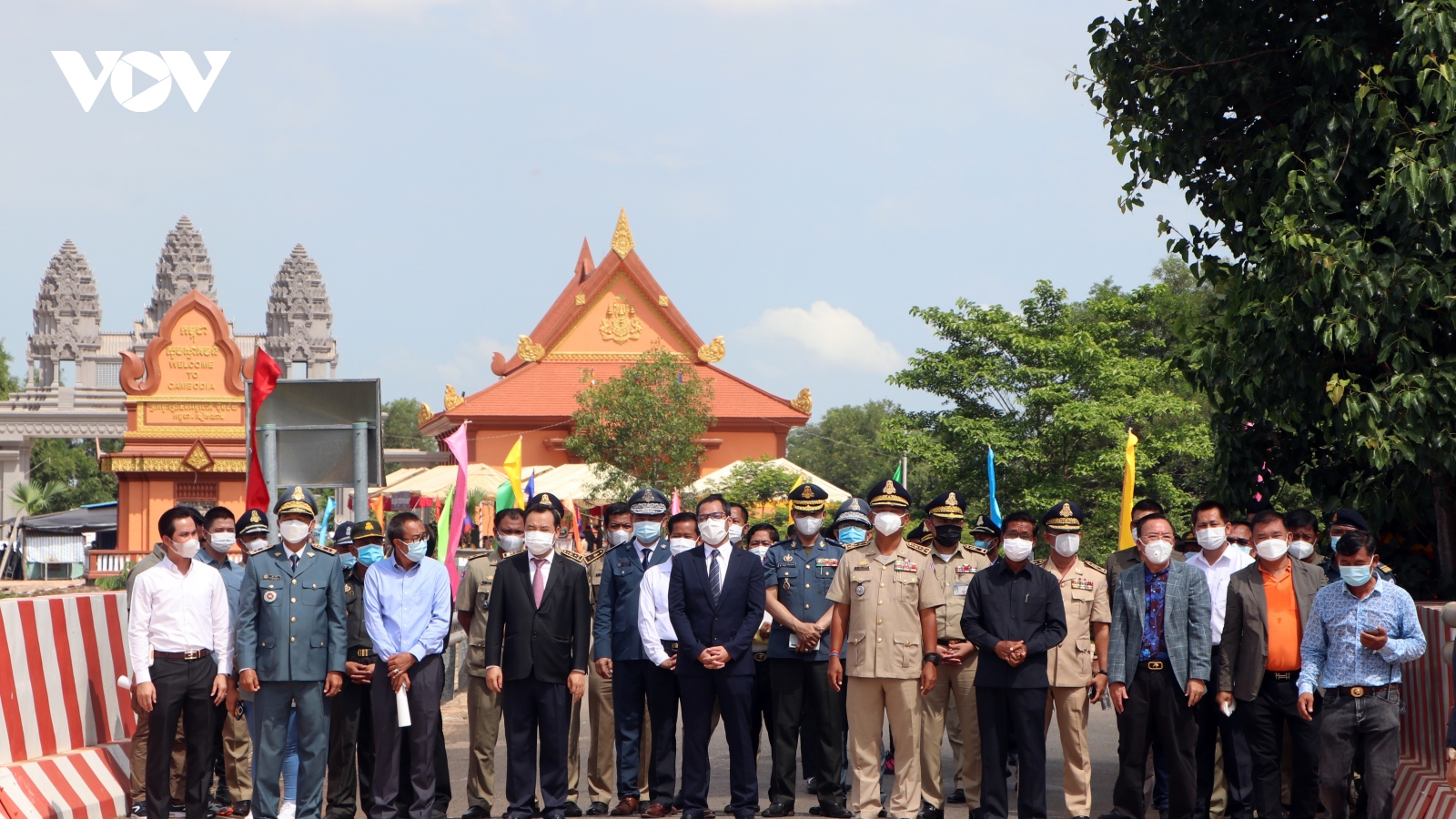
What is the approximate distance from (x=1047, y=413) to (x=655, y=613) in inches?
748

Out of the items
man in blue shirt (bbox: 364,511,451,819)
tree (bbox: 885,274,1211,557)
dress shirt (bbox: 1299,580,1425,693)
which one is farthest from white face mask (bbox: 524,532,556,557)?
tree (bbox: 885,274,1211,557)

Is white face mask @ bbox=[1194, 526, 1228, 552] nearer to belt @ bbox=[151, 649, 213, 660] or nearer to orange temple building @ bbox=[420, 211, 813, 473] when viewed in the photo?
belt @ bbox=[151, 649, 213, 660]

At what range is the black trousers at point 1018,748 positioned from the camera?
27.8 feet

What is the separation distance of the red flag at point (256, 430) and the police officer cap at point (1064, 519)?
5.69 meters

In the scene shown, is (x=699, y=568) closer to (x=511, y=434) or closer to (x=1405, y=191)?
(x=1405, y=191)

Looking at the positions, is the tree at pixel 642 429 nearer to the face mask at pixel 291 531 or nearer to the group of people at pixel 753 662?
the group of people at pixel 753 662

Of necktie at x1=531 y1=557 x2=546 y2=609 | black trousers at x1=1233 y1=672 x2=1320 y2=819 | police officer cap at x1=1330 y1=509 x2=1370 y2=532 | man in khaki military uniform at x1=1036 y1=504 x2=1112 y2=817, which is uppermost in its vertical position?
police officer cap at x1=1330 y1=509 x2=1370 y2=532

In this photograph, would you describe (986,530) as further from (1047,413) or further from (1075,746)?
(1047,413)

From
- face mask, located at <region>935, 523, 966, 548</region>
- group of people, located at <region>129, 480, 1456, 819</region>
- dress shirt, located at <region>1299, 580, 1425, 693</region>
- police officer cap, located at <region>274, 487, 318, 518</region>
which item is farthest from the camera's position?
face mask, located at <region>935, 523, 966, 548</region>

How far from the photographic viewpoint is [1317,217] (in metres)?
9.17

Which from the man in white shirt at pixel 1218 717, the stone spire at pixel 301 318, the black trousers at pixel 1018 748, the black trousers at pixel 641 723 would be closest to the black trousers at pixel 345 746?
the black trousers at pixel 641 723

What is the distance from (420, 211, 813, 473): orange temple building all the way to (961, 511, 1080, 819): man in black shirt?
104ft

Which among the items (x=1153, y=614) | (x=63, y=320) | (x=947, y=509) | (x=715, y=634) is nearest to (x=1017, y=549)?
(x=1153, y=614)

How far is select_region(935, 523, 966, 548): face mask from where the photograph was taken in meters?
9.58
